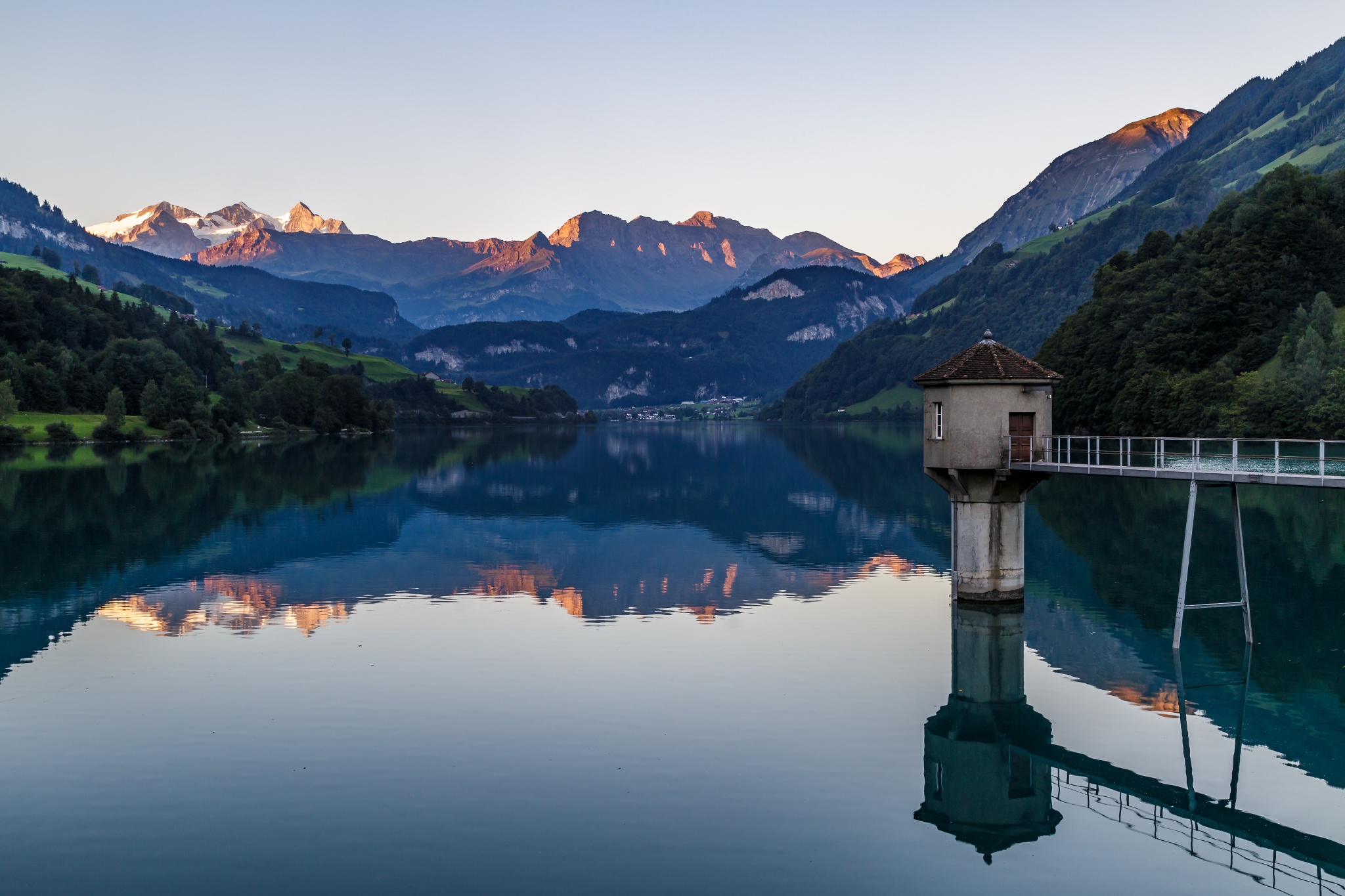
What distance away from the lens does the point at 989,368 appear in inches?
1815

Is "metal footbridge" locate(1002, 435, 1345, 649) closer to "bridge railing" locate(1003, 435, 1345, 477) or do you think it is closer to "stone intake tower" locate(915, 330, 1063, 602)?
"bridge railing" locate(1003, 435, 1345, 477)

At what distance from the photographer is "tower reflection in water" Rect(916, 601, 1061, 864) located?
993 inches

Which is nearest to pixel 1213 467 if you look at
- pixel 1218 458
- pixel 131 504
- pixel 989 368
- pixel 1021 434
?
pixel 1218 458

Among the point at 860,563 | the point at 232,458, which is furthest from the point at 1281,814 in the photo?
the point at 232,458

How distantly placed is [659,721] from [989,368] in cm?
2227

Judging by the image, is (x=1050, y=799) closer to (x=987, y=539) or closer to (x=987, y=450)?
(x=987, y=450)

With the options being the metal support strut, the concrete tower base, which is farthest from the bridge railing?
the concrete tower base

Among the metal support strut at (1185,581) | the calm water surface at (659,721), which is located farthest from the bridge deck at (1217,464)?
the calm water surface at (659,721)

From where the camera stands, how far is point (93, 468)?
13362 cm

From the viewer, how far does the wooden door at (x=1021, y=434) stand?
45.8 metres

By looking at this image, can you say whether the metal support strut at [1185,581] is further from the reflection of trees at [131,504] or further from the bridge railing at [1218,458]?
the reflection of trees at [131,504]

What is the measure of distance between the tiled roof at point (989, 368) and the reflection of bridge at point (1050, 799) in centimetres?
1471

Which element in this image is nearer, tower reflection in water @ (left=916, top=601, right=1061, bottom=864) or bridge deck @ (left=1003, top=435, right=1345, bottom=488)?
tower reflection in water @ (left=916, top=601, right=1061, bottom=864)

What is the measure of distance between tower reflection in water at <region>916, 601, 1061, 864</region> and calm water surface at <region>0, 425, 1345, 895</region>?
0.13 m
